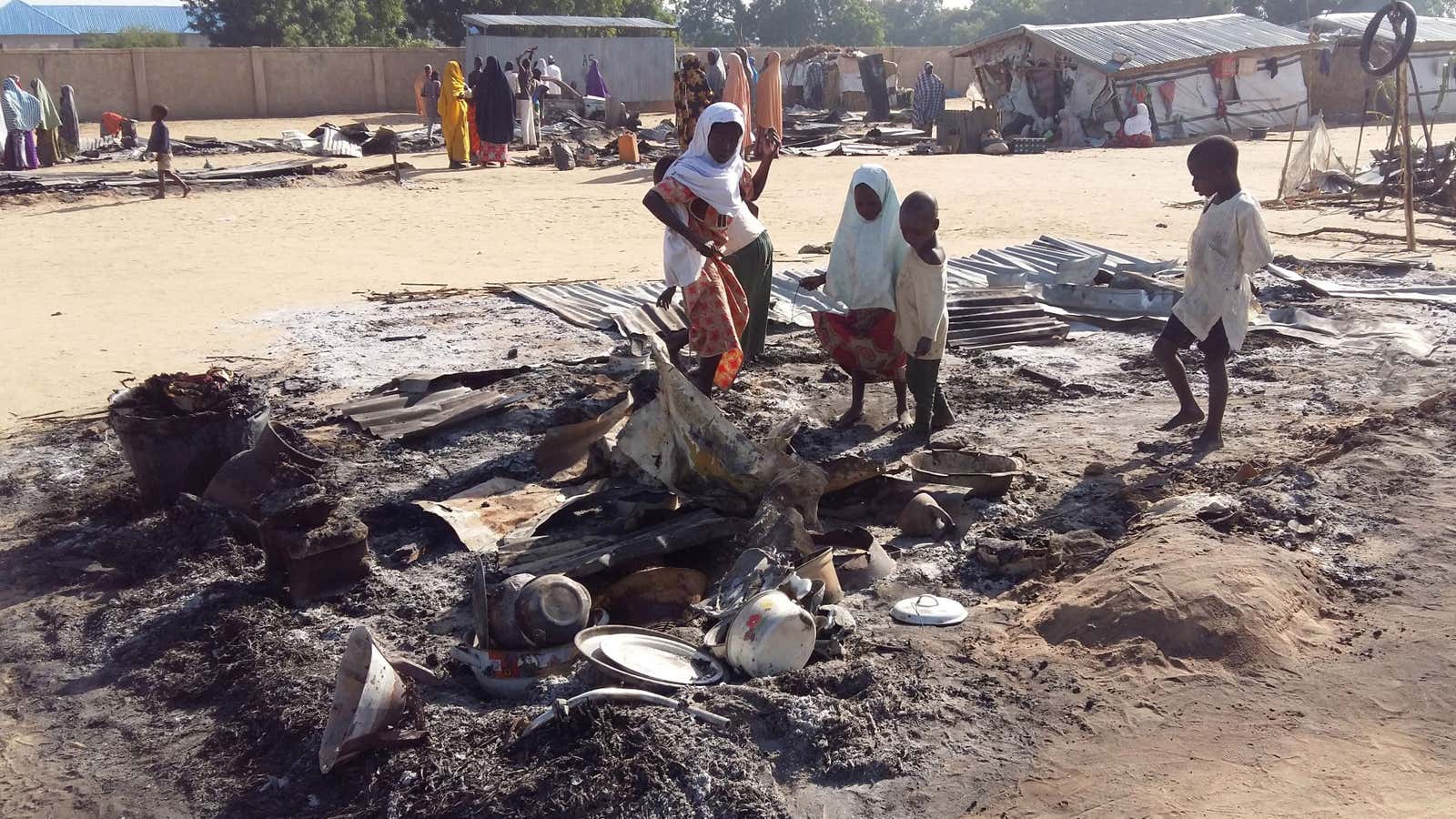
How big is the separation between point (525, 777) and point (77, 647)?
2066 millimetres

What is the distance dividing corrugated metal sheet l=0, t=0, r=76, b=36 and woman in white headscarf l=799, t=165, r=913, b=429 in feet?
220

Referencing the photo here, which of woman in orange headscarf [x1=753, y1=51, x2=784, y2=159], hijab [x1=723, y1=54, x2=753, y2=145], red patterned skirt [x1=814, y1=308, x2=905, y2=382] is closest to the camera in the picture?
red patterned skirt [x1=814, y1=308, x2=905, y2=382]

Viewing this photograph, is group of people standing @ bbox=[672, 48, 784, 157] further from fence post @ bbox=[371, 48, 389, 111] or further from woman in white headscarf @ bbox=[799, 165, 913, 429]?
fence post @ bbox=[371, 48, 389, 111]

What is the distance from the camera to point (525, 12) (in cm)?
3822

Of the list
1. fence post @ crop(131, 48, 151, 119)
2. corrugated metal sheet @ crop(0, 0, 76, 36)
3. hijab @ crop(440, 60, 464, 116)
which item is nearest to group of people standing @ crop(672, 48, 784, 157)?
hijab @ crop(440, 60, 464, 116)

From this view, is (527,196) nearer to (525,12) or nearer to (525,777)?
(525,777)

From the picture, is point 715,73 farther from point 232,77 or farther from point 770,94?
point 232,77

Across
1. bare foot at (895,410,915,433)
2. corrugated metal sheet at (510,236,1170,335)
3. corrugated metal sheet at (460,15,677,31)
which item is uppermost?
corrugated metal sheet at (460,15,677,31)

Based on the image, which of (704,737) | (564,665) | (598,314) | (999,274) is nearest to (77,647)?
(564,665)

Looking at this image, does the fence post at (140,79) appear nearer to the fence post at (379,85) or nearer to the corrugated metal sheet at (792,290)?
the fence post at (379,85)

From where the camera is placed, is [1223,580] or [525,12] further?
[525,12]

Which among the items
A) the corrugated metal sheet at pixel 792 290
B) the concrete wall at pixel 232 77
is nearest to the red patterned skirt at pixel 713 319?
the corrugated metal sheet at pixel 792 290

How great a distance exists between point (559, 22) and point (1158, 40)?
570 inches

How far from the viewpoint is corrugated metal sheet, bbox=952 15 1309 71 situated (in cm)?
2422
